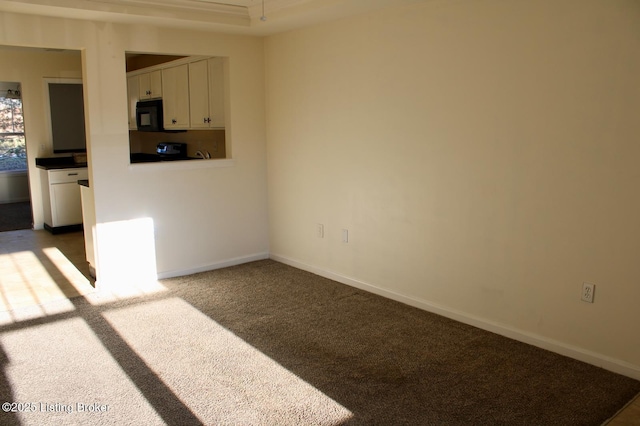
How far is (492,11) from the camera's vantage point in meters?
3.30

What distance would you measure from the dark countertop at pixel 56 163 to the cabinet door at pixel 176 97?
5.08 feet

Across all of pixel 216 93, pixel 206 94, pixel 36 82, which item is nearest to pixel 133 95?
pixel 36 82

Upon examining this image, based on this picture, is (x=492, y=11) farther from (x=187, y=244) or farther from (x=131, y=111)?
(x=131, y=111)

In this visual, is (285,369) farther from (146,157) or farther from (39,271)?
(146,157)

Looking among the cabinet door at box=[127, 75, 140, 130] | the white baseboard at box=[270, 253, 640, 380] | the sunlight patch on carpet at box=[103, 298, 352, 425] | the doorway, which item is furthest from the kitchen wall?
the white baseboard at box=[270, 253, 640, 380]

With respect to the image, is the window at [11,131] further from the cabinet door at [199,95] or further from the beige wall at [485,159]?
the beige wall at [485,159]

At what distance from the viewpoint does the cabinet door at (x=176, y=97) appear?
562 centimetres

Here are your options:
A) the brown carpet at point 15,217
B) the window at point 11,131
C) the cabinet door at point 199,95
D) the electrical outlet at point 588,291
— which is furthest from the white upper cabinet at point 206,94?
the window at point 11,131

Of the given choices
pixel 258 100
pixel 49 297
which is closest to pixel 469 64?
pixel 258 100

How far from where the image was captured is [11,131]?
877cm

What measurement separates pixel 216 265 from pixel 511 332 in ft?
9.21

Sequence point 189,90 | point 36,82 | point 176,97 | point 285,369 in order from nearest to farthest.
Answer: point 285,369
point 189,90
point 176,97
point 36,82

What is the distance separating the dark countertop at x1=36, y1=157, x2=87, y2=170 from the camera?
666 cm

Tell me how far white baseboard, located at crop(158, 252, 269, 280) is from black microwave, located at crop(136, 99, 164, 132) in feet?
6.62
